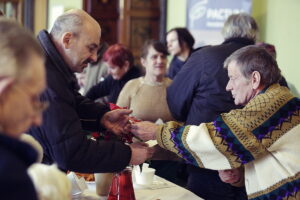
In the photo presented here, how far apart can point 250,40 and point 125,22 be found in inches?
170

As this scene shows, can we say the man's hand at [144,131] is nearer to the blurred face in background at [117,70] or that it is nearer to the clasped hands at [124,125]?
the clasped hands at [124,125]

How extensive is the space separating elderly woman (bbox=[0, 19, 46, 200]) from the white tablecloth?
1.27 m

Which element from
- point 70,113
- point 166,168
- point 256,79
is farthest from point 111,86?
point 70,113

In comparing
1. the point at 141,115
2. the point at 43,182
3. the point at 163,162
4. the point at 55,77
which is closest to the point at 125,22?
the point at 141,115

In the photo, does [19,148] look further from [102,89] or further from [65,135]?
[102,89]

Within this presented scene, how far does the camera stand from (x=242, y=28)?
3086 millimetres

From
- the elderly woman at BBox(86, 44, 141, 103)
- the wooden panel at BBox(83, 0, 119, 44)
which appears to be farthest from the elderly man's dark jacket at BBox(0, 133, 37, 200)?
the wooden panel at BBox(83, 0, 119, 44)

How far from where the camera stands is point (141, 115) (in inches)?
160

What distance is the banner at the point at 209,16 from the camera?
515 cm

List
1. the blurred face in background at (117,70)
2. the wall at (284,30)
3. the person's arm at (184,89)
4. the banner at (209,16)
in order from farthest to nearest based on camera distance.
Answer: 1. the banner at (209,16)
2. the blurred face in background at (117,70)
3. the wall at (284,30)
4. the person's arm at (184,89)

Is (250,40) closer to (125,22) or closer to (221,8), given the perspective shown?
(221,8)

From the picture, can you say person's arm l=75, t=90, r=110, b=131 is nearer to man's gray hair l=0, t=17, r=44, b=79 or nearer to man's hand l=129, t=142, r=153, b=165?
man's hand l=129, t=142, r=153, b=165

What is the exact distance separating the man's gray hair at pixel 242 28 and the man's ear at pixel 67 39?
1286 millimetres

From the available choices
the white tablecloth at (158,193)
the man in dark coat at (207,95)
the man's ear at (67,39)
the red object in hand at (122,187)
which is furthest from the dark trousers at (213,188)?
the man's ear at (67,39)
